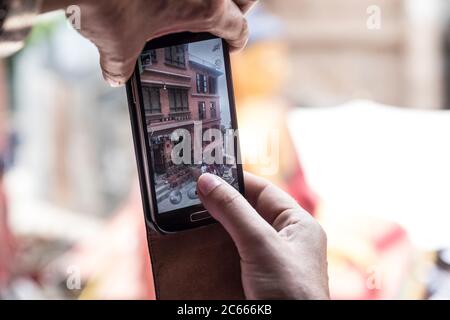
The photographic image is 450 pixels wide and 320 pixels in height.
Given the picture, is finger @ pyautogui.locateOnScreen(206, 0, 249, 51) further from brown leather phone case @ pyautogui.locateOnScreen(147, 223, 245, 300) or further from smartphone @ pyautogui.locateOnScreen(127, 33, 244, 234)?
brown leather phone case @ pyautogui.locateOnScreen(147, 223, 245, 300)

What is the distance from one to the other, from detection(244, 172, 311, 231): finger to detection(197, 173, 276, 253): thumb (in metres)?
0.06

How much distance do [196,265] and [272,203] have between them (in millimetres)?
92

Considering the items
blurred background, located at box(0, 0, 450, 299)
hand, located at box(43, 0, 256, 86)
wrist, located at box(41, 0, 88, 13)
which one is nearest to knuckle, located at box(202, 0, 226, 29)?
hand, located at box(43, 0, 256, 86)

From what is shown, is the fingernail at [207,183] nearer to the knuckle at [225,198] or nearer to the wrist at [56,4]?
the knuckle at [225,198]

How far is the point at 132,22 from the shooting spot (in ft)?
1.76

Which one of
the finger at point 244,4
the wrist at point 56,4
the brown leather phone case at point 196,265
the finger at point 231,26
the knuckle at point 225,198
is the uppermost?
the wrist at point 56,4

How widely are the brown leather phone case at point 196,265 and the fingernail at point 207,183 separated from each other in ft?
0.18

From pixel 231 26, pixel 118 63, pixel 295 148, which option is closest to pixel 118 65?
pixel 118 63

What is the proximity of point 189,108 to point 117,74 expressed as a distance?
0.07 m

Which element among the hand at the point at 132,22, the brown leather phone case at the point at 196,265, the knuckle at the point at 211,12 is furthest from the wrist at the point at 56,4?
the brown leather phone case at the point at 196,265

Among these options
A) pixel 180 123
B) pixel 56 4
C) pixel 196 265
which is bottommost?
pixel 196 265

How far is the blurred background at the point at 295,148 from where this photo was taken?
97cm

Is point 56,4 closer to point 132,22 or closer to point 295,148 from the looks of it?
point 132,22

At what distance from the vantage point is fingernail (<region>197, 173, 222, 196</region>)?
542 mm
